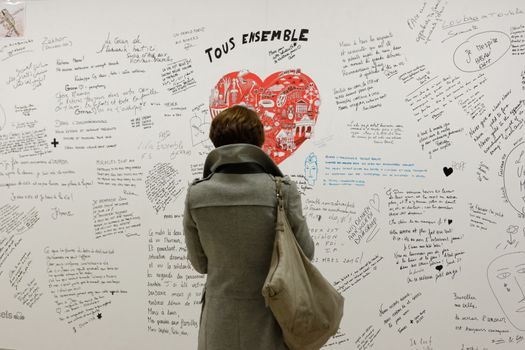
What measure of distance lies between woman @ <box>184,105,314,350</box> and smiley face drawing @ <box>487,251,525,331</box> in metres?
1.28

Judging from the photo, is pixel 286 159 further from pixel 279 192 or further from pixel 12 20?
pixel 12 20

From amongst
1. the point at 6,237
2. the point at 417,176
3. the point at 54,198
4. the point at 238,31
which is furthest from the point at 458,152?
the point at 6,237

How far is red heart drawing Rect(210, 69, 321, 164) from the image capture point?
2.41 m

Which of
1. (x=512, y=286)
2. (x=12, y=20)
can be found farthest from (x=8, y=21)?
(x=512, y=286)

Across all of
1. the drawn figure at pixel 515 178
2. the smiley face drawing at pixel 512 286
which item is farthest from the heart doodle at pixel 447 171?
the smiley face drawing at pixel 512 286

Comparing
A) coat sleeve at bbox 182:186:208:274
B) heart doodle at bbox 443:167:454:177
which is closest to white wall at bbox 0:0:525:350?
heart doodle at bbox 443:167:454:177

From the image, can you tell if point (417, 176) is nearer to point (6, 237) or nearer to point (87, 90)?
point (87, 90)

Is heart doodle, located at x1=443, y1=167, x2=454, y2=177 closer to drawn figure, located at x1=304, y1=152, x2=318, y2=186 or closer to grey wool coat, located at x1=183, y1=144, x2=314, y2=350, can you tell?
drawn figure, located at x1=304, y1=152, x2=318, y2=186

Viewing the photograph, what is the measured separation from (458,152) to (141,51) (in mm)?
1722

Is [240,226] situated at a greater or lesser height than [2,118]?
lesser

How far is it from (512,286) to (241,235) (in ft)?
5.03

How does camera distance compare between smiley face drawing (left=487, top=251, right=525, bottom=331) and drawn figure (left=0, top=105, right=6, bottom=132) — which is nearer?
smiley face drawing (left=487, top=251, right=525, bottom=331)

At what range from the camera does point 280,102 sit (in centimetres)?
244

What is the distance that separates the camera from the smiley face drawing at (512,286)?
7.38 feet
